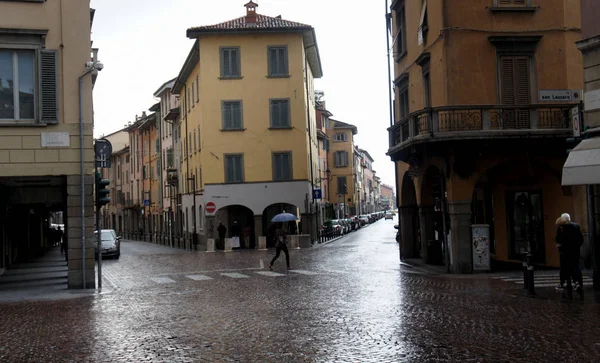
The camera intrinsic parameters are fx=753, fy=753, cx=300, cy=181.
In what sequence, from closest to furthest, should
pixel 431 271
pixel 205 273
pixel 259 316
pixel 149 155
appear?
pixel 259 316 → pixel 431 271 → pixel 205 273 → pixel 149 155

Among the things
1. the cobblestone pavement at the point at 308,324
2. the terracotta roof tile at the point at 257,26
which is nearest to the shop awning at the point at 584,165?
the cobblestone pavement at the point at 308,324

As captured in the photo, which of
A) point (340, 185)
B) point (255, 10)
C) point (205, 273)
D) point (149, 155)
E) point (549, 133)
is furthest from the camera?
point (340, 185)

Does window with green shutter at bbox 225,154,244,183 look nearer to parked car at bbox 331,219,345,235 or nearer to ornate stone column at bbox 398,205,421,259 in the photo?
parked car at bbox 331,219,345,235

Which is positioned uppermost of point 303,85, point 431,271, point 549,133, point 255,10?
point 255,10

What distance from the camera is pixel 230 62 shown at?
46438 millimetres

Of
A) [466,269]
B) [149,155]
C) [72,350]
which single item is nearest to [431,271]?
[466,269]

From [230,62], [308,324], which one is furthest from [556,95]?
[230,62]

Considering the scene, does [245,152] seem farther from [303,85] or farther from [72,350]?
[72,350]


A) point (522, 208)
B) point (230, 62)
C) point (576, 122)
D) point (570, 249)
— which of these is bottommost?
point (570, 249)

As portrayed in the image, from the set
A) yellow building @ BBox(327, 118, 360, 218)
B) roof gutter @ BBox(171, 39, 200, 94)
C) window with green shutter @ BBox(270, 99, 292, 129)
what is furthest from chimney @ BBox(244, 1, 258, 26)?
yellow building @ BBox(327, 118, 360, 218)

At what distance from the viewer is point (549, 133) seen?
21.8 m

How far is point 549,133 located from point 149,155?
192ft

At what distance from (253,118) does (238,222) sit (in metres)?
6.94

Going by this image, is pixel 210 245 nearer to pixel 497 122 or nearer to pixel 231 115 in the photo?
pixel 231 115
